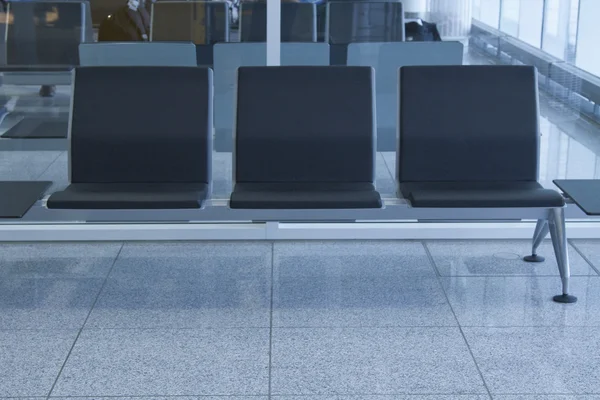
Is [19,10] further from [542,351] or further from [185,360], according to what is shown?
[542,351]

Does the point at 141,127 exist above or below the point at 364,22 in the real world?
below

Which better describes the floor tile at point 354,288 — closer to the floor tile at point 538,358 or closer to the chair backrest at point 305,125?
the floor tile at point 538,358

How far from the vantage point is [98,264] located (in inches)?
161

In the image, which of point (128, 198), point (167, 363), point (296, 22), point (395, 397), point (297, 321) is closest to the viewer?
point (395, 397)

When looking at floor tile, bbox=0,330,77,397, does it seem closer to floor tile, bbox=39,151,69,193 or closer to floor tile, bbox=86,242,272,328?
floor tile, bbox=86,242,272,328


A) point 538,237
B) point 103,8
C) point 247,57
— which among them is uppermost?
point 103,8

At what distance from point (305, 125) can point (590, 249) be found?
1.49 metres

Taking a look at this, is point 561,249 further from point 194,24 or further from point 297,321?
point 194,24

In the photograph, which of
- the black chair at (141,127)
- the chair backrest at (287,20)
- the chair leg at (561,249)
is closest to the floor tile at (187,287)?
the black chair at (141,127)

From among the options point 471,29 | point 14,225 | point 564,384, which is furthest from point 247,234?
point 564,384

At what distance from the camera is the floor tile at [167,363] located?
288cm

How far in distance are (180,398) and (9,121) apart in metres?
2.01

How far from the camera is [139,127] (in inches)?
157

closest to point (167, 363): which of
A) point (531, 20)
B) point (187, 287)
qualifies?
point (187, 287)
